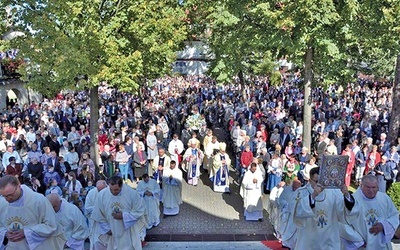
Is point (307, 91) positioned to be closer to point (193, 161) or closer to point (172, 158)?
point (193, 161)

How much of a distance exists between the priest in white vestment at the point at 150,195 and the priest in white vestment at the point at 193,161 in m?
3.11

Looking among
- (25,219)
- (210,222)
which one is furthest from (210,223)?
(25,219)

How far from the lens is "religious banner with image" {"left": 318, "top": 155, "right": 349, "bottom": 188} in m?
5.88

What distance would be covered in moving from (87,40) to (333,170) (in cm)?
854

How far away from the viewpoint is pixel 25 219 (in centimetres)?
559

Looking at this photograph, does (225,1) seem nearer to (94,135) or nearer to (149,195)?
(94,135)

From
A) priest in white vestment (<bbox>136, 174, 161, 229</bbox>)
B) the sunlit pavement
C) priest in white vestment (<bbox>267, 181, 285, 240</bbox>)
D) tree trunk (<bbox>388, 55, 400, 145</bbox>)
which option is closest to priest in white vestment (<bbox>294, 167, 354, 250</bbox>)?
the sunlit pavement

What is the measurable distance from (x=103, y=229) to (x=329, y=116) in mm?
14613

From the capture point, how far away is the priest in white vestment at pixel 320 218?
21.2ft

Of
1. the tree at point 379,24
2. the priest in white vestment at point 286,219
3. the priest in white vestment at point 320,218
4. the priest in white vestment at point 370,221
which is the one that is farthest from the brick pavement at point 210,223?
the tree at point 379,24

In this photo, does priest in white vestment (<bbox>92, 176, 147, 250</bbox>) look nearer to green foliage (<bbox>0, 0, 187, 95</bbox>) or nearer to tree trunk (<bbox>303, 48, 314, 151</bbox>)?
green foliage (<bbox>0, 0, 187, 95</bbox>)

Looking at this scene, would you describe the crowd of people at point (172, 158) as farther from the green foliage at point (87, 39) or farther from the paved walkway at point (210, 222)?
the green foliage at point (87, 39)

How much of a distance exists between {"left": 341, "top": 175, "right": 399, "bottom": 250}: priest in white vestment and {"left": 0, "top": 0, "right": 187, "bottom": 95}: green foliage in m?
8.15

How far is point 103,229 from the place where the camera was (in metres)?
7.12
